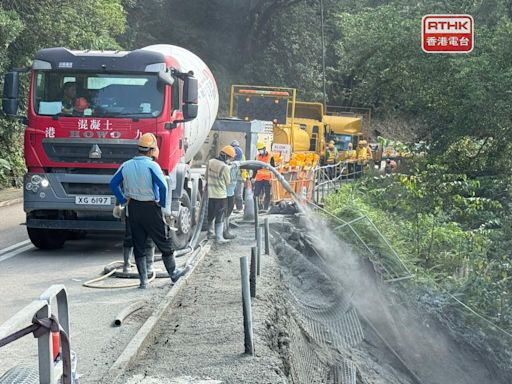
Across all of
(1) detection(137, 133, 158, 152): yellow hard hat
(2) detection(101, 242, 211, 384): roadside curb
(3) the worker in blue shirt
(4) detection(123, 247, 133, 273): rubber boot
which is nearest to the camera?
(2) detection(101, 242, 211, 384): roadside curb

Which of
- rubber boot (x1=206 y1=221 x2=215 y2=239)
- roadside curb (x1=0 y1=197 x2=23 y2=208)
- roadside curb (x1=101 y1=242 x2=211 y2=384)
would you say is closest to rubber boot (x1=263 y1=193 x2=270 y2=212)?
rubber boot (x1=206 y1=221 x2=215 y2=239)

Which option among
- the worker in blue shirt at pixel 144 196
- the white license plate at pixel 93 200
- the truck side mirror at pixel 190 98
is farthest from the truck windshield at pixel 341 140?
the worker in blue shirt at pixel 144 196

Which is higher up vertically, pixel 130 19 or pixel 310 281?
pixel 130 19

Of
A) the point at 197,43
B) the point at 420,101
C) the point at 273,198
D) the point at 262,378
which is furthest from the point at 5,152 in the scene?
the point at 262,378

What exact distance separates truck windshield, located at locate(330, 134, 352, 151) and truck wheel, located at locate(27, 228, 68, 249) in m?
28.3

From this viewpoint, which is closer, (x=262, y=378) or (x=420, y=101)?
(x=262, y=378)

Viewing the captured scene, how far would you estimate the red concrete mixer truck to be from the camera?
12.5 meters

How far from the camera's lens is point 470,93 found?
2158 centimetres

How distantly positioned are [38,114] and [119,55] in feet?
4.99

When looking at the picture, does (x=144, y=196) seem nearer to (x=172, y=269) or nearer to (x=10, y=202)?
(x=172, y=269)

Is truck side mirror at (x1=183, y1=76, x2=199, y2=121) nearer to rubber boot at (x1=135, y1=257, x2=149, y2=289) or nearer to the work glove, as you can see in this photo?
the work glove

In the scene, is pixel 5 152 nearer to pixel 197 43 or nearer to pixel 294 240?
pixel 294 240

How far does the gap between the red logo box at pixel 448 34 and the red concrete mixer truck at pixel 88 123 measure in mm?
8789

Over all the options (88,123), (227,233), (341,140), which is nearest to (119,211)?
(88,123)
